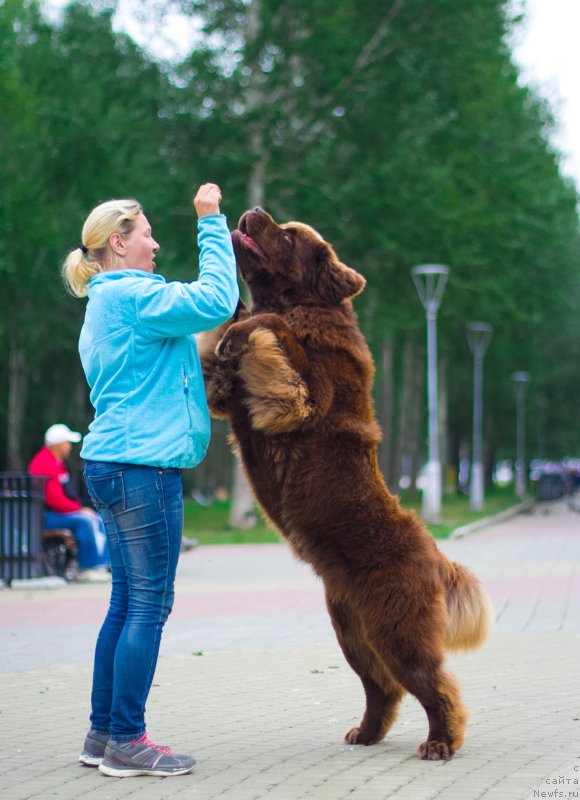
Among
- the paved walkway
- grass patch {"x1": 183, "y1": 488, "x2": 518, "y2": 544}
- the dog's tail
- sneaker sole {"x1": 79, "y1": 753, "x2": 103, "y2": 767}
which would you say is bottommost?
grass patch {"x1": 183, "y1": 488, "x2": 518, "y2": 544}

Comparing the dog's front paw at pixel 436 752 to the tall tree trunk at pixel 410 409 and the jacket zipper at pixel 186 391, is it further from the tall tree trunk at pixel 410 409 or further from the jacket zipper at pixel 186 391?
the tall tree trunk at pixel 410 409

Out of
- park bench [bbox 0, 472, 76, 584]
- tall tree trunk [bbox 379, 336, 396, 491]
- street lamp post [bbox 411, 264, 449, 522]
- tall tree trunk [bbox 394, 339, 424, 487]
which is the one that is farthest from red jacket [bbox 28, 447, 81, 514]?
tall tree trunk [bbox 394, 339, 424, 487]

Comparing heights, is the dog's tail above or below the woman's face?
below

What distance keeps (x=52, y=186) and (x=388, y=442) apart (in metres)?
14.4

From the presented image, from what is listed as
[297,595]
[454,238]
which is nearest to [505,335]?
[454,238]

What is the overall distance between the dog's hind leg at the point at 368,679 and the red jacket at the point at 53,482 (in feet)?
26.5

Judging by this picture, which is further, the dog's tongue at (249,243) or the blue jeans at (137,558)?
the dog's tongue at (249,243)

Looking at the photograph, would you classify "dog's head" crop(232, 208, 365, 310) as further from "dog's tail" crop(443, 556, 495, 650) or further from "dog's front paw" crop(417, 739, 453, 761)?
"dog's front paw" crop(417, 739, 453, 761)

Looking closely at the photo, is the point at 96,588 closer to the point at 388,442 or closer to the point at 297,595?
the point at 297,595

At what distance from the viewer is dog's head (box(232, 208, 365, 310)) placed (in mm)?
4883

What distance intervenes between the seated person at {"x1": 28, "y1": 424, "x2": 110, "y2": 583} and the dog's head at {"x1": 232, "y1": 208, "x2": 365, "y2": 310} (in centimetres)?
820

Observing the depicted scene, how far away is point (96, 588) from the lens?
12547 mm

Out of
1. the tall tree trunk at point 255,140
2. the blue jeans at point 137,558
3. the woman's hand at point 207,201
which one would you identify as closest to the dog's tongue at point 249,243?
the woman's hand at point 207,201

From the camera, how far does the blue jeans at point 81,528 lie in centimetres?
1291
